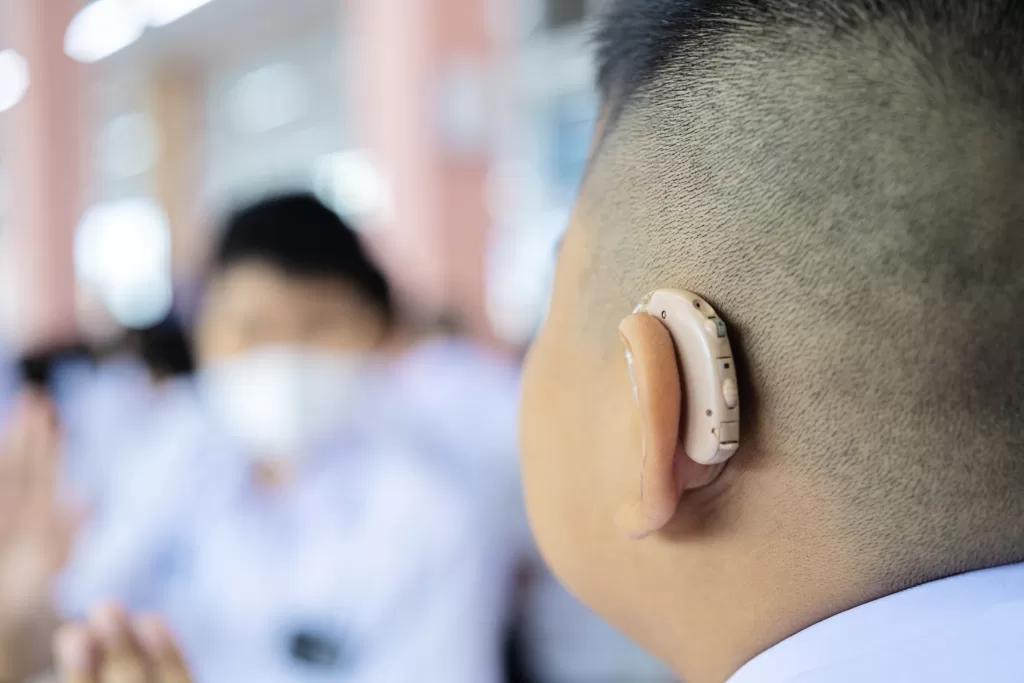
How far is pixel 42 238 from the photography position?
3268 mm

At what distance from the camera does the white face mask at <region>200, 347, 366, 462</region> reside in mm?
1076

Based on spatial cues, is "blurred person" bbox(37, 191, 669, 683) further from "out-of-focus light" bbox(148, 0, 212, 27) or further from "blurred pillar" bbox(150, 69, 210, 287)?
"blurred pillar" bbox(150, 69, 210, 287)

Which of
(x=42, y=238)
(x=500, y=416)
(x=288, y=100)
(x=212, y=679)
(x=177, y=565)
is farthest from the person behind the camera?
(x=288, y=100)

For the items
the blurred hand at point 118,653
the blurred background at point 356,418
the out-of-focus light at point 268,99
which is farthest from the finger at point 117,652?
the out-of-focus light at point 268,99

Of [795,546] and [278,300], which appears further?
[278,300]

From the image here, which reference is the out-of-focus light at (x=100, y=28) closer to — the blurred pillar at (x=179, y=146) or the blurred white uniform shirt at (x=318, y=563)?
the blurred pillar at (x=179, y=146)

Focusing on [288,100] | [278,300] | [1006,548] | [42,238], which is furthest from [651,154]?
[288,100]

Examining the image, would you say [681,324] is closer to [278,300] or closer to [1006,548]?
[1006,548]

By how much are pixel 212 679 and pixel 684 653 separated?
0.73 metres

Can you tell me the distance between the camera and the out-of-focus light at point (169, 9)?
4248mm

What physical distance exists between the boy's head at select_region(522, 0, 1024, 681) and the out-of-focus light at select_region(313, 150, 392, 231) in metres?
0.95

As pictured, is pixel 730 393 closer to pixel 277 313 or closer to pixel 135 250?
pixel 277 313

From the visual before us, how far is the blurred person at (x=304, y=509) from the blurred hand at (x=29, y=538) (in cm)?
5

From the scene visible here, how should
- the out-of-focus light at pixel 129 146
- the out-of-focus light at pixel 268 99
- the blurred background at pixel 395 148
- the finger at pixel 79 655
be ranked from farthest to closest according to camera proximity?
the out-of-focus light at pixel 129 146 → the out-of-focus light at pixel 268 99 → the blurred background at pixel 395 148 → the finger at pixel 79 655
